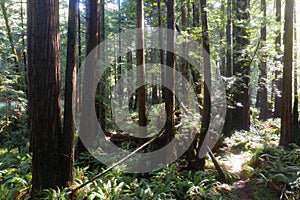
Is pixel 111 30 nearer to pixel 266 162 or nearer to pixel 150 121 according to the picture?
pixel 150 121

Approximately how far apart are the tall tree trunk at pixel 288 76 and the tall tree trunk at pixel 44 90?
22.3 feet

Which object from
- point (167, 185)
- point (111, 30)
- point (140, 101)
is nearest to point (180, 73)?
point (140, 101)

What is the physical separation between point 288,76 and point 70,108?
666 cm

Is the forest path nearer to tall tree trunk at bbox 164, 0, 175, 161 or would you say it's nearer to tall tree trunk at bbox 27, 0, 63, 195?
tall tree trunk at bbox 164, 0, 175, 161

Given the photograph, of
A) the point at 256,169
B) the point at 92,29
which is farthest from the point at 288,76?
the point at 92,29

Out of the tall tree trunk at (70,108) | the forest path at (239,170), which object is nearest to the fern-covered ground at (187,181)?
the forest path at (239,170)

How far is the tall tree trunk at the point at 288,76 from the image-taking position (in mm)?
7691

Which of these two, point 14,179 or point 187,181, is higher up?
point 14,179

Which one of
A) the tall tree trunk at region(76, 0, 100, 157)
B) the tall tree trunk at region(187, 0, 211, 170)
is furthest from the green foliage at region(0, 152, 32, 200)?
the tall tree trunk at region(187, 0, 211, 170)

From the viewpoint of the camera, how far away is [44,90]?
463cm

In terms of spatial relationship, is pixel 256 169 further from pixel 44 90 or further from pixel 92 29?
pixel 92 29

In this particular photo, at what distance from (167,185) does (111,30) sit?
47.7 feet

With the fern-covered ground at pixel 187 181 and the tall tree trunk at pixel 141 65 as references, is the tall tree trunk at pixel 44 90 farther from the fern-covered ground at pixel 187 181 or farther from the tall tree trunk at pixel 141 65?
the tall tree trunk at pixel 141 65

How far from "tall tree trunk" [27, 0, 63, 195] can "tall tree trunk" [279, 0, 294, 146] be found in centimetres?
680
